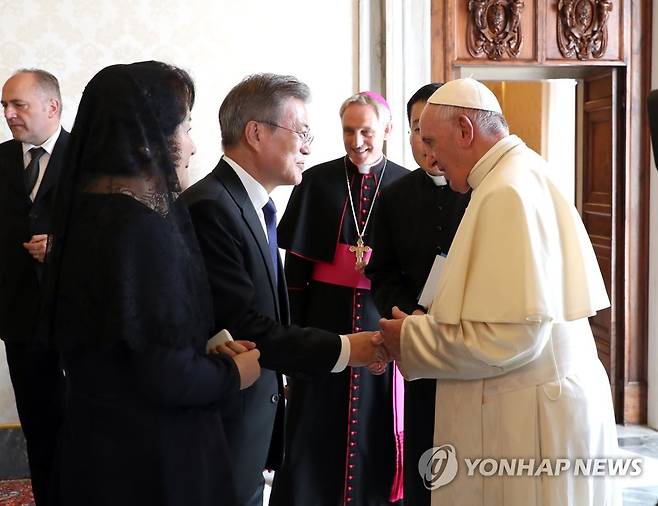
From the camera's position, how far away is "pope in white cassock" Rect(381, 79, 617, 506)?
2385 mm

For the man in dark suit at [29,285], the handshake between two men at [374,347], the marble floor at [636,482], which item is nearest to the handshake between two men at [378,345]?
the handshake between two men at [374,347]

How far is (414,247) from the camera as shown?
343cm

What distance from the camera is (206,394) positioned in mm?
2023

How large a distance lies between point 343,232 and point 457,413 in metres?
1.72

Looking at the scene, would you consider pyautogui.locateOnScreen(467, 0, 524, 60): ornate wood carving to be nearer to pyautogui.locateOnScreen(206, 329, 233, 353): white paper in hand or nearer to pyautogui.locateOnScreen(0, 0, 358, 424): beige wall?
pyautogui.locateOnScreen(0, 0, 358, 424): beige wall

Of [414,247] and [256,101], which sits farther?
[414,247]

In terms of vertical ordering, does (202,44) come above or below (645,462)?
above

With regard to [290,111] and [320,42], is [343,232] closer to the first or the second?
[290,111]

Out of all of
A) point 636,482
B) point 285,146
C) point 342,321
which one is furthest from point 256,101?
point 636,482

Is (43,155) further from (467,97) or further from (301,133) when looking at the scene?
(467,97)

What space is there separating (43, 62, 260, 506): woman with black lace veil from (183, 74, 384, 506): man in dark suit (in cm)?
45

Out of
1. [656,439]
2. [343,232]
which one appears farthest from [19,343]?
[656,439]

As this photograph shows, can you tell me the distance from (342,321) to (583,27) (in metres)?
3.20

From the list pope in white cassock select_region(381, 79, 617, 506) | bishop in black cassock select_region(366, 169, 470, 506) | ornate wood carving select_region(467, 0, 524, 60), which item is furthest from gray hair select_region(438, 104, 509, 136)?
ornate wood carving select_region(467, 0, 524, 60)
